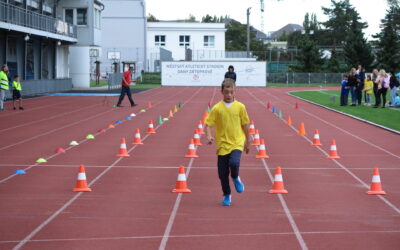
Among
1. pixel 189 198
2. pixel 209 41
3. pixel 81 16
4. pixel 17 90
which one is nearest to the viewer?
pixel 189 198

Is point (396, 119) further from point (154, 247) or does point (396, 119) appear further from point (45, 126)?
point (154, 247)

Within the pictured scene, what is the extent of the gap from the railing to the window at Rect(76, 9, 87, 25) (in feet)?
7.87

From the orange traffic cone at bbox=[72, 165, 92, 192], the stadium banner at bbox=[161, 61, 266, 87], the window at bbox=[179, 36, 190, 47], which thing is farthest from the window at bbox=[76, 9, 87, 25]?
the orange traffic cone at bbox=[72, 165, 92, 192]

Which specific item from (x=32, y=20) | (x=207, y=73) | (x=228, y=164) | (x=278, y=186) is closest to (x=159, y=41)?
(x=207, y=73)

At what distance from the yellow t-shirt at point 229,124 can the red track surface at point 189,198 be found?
0.84 m

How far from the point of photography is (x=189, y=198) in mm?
9828

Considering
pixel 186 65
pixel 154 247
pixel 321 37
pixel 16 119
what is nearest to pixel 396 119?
pixel 16 119

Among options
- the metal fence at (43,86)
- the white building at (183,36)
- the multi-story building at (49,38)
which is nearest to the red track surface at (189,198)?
the multi-story building at (49,38)

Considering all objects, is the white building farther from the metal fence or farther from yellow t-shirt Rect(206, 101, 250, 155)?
yellow t-shirt Rect(206, 101, 250, 155)

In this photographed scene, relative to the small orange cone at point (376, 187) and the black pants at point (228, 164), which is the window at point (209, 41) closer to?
the small orange cone at point (376, 187)

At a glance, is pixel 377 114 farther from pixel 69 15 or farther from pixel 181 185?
pixel 69 15

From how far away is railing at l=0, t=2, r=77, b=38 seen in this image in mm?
37062

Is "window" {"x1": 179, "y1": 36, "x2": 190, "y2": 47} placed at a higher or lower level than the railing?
higher

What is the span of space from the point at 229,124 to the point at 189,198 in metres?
1.43
